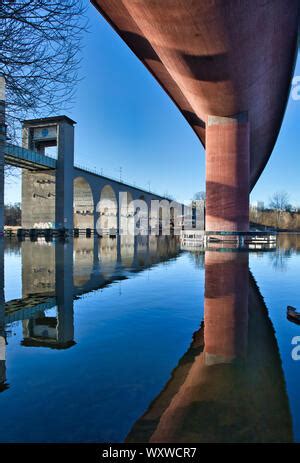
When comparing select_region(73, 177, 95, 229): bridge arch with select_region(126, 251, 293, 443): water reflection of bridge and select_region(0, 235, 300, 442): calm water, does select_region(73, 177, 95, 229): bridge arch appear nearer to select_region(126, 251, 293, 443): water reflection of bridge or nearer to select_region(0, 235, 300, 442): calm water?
select_region(0, 235, 300, 442): calm water

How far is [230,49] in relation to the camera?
42.7ft

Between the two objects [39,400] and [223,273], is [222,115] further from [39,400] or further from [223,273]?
[39,400]

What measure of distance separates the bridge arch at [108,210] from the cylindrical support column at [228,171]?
30.7 metres

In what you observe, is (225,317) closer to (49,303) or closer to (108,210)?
(49,303)

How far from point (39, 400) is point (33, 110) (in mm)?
4698

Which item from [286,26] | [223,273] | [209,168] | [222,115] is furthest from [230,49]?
[223,273]

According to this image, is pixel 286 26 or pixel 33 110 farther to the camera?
pixel 286 26

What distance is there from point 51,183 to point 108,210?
54.6 feet

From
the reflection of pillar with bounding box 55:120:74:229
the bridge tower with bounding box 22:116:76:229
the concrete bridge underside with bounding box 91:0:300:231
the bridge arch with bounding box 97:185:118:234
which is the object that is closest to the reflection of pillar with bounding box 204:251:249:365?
the concrete bridge underside with bounding box 91:0:300:231

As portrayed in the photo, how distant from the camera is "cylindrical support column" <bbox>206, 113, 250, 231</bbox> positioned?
1888 centimetres

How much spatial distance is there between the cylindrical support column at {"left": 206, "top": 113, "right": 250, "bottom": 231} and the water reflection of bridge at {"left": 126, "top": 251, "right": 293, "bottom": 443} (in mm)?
15699

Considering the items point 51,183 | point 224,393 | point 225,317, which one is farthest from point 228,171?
point 51,183

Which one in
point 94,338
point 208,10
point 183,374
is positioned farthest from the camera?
point 208,10
